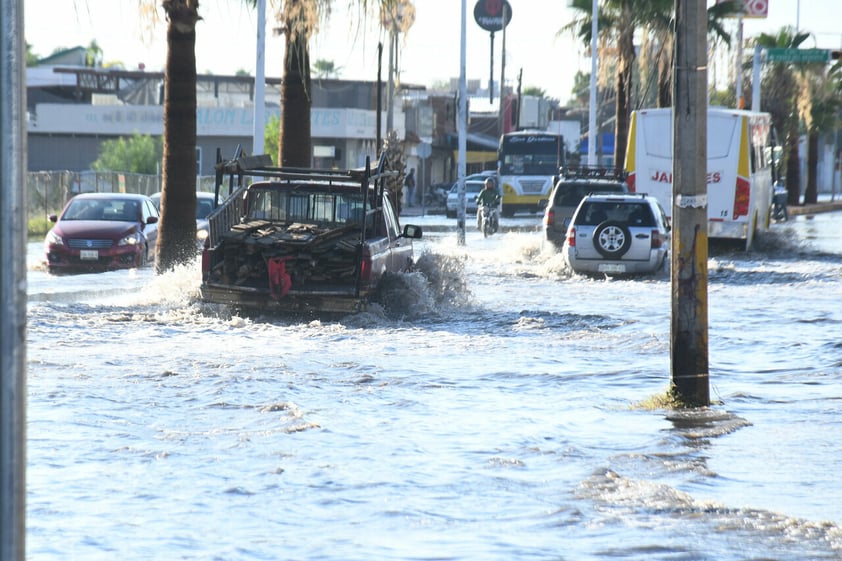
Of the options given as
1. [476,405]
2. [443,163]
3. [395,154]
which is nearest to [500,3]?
[443,163]

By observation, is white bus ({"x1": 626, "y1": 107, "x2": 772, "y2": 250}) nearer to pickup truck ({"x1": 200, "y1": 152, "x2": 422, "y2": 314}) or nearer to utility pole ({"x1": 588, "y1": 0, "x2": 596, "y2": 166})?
pickup truck ({"x1": 200, "y1": 152, "x2": 422, "y2": 314})

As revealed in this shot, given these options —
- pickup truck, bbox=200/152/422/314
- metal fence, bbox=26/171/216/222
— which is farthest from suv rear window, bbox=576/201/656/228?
metal fence, bbox=26/171/216/222

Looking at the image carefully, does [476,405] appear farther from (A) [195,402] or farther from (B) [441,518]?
(B) [441,518]

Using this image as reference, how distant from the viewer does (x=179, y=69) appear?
1977 cm

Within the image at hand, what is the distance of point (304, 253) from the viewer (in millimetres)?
15664

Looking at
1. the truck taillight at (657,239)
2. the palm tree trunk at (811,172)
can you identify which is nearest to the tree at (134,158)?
the palm tree trunk at (811,172)

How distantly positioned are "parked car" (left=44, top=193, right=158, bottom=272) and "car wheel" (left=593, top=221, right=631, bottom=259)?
27.7 feet

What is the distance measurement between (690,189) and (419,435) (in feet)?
9.23

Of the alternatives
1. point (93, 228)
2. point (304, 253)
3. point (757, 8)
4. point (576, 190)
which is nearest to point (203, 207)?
point (93, 228)

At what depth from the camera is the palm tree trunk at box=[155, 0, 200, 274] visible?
19.7 m

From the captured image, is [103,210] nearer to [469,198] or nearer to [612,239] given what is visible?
[612,239]

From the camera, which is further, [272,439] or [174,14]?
[174,14]

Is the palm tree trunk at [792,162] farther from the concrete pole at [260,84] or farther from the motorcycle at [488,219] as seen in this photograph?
the concrete pole at [260,84]

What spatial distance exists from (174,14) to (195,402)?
1005 cm
